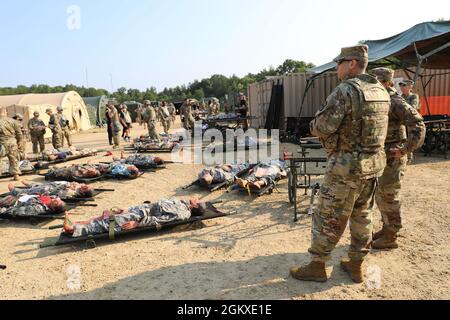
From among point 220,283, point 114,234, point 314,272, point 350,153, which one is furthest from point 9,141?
point 350,153

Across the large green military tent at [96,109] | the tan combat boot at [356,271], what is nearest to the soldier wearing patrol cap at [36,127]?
the tan combat boot at [356,271]

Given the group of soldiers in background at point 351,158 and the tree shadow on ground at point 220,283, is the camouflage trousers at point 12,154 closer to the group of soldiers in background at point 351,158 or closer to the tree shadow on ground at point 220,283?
the tree shadow on ground at point 220,283

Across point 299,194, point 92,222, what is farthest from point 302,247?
point 92,222

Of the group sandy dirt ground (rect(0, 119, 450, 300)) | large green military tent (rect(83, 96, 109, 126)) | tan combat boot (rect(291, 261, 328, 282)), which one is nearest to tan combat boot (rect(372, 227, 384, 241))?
sandy dirt ground (rect(0, 119, 450, 300))

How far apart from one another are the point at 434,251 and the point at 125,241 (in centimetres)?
380

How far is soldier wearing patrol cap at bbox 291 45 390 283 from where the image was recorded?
2957mm

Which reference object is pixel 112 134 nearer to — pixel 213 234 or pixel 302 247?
pixel 213 234

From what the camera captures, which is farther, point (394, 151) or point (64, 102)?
point (64, 102)

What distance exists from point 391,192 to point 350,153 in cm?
125

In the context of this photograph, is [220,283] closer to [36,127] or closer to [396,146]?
[396,146]

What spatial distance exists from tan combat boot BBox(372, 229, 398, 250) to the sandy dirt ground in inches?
4.2

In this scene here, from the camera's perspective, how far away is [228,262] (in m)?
3.90

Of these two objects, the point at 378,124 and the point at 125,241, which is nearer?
the point at 378,124
